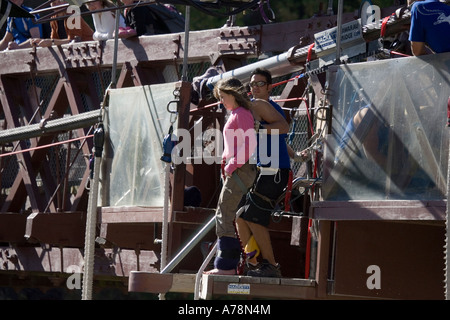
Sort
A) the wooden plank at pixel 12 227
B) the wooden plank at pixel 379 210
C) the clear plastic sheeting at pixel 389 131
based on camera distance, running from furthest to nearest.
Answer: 1. the wooden plank at pixel 12 227
2. the clear plastic sheeting at pixel 389 131
3. the wooden plank at pixel 379 210

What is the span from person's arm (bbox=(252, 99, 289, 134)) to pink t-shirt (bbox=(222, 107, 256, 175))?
0.22 metres

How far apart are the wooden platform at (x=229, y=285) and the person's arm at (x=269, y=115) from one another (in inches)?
48.2

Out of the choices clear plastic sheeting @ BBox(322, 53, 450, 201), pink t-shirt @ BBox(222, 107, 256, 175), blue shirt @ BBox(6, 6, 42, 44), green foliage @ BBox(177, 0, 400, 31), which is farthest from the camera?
green foliage @ BBox(177, 0, 400, 31)

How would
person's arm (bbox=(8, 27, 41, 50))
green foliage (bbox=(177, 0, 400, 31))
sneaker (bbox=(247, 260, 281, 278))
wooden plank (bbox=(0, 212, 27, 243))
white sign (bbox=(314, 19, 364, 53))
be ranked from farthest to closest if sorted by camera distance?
green foliage (bbox=(177, 0, 400, 31))
person's arm (bbox=(8, 27, 41, 50))
wooden plank (bbox=(0, 212, 27, 243))
white sign (bbox=(314, 19, 364, 53))
sneaker (bbox=(247, 260, 281, 278))

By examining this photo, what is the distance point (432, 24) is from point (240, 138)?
1.70m

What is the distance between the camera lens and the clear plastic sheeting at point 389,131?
26.9 ft

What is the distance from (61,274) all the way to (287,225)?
4.26 metres

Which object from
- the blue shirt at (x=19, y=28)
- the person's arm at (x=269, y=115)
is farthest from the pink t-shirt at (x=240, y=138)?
the blue shirt at (x=19, y=28)

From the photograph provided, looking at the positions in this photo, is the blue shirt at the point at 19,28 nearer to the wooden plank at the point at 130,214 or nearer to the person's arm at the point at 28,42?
the person's arm at the point at 28,42

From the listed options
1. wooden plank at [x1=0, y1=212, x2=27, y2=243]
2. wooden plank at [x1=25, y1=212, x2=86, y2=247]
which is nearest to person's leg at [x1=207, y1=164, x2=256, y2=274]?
wooden plank at [x1=25, y1=212, x2=86, y2=247]

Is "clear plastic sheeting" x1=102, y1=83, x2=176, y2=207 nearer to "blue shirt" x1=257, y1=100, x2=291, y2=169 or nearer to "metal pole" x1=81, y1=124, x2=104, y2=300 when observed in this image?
"metal pole" x1=81, y1=124, x2=104, y2=300

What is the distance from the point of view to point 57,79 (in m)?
14.1

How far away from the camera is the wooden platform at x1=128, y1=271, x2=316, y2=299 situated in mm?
8430
